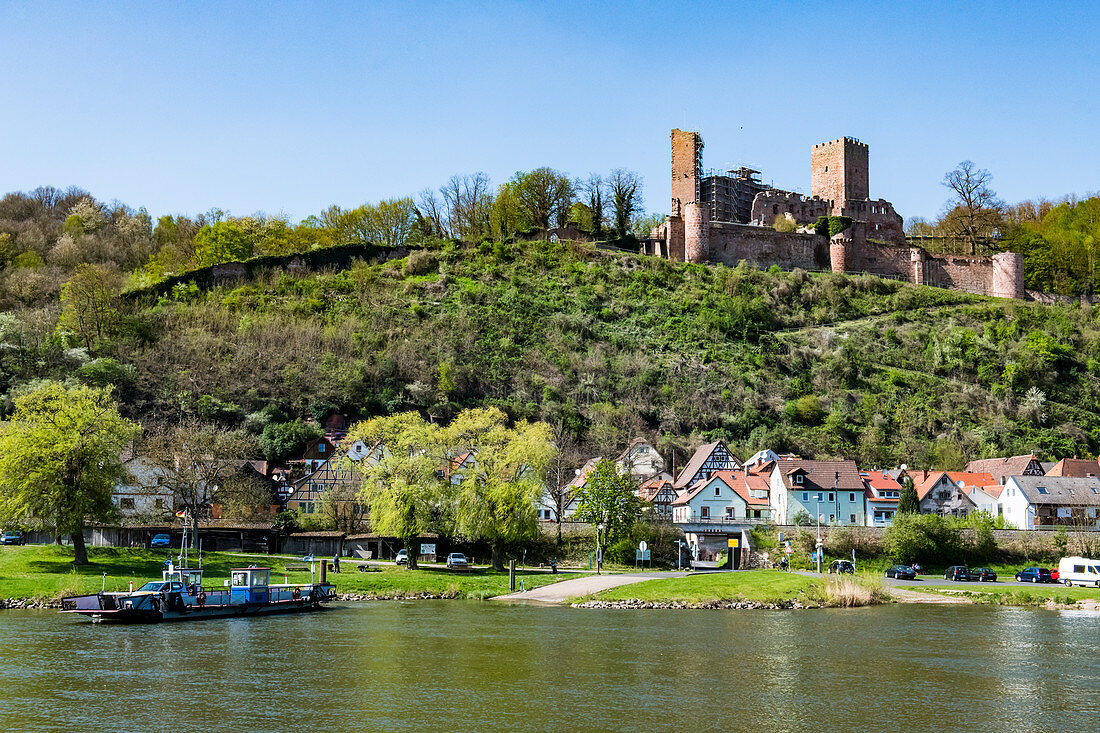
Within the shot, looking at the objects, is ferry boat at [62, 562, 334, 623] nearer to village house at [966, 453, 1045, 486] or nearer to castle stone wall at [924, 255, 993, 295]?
village house at [966, 453, 1045, 486]

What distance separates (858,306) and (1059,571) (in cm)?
5275

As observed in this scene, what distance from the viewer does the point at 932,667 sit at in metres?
29.8

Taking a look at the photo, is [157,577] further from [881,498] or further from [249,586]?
[881,498]

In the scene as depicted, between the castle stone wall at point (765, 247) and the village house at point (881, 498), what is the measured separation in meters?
42.9

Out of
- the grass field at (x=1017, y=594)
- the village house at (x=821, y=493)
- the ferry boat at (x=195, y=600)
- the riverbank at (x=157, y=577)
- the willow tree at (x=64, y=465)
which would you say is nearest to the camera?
the ferry boat at (x=195, y=600)

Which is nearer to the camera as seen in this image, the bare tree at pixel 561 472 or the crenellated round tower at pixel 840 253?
the bare tree at pixel 561 472

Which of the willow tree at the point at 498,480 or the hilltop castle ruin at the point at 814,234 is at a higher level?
the hilltop castle ruin at the point at 814,234

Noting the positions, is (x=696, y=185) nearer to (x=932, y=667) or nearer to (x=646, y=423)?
(x=646, y=423)

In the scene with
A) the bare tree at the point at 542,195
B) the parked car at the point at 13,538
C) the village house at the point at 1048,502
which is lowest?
the parked car at the point at 13,538

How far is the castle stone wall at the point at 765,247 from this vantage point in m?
110

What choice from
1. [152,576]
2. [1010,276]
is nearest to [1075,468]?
[1010,276]

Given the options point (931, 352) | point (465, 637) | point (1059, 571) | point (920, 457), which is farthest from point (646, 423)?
point (465, 637)

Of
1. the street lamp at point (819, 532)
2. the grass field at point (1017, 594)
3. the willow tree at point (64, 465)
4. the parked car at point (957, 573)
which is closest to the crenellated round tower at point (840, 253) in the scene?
the street lamp at point (819, 532)

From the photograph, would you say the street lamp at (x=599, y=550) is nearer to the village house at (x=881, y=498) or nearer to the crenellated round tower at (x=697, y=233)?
the village house at (x=881, y=498)
